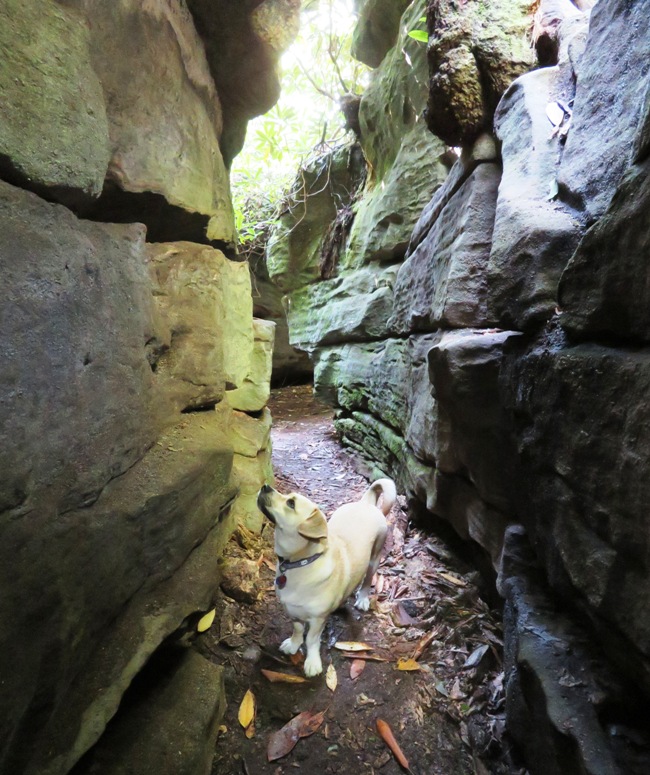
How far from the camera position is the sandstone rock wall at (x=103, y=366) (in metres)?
1.23

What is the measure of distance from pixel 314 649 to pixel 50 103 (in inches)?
112

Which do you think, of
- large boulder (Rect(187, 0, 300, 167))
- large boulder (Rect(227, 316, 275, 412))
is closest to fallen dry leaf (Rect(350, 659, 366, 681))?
large boulder (Rect(227, 316, 275, 412))

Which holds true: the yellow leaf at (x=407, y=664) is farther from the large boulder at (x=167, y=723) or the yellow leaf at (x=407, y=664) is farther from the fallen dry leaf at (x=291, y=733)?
the large boulder at (x=167, y=723)

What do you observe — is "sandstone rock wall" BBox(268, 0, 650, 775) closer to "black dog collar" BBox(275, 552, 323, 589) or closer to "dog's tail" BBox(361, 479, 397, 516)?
"dog's tail" BBox(361, 479, 397, 516)

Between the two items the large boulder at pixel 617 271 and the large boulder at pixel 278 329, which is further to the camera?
the large boulder at pixel 278 329

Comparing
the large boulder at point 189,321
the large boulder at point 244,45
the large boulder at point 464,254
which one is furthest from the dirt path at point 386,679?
the large boulder at point 244,45

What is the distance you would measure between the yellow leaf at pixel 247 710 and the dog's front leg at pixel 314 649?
13.1 inches

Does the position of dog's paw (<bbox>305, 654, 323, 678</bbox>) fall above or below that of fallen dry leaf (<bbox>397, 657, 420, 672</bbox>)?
above

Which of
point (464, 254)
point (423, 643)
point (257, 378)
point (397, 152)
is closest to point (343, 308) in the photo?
point (397, 152)

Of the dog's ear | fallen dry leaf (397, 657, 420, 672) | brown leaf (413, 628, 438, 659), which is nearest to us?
the dog's ear

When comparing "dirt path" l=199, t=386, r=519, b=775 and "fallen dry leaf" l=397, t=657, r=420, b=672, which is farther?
"fallen dry leaf" l=397, t=657, r=420, b=672

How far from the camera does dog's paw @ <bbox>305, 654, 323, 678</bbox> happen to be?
2361 mm

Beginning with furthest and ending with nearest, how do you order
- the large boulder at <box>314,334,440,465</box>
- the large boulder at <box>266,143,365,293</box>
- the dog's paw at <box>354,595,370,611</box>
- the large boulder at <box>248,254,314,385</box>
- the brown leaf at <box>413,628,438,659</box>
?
the large boulder at <box>248,254,314,385</box> < the large boulder at <box>266,143,365,293</box> < the large boulder at <box>314,334,440,465</box> < the dog's paw at <box>354,595,370,611</box> < the brown leaf at <box>413,628,438,659</box>

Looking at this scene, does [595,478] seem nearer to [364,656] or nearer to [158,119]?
[364,656]
